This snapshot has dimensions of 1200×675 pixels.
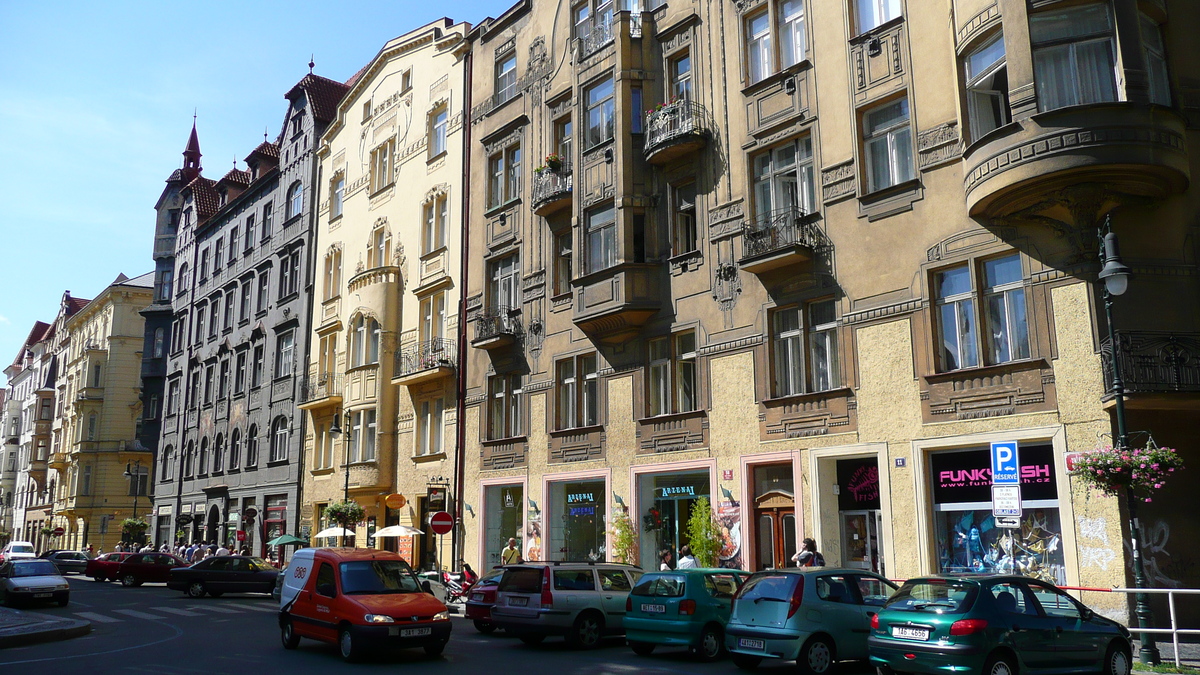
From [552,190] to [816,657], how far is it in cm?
1787

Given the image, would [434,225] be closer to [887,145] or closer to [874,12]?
[874,12]

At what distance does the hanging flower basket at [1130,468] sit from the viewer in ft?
45.9

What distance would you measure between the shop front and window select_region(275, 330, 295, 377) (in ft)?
106

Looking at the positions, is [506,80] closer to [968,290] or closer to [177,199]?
[968,290]

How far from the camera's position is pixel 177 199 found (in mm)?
72875

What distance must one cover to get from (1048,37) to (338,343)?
3005 cm

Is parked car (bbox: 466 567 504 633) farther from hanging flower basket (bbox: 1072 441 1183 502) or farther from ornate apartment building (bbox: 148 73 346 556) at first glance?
ornate apartment building (bbox: 148 73 346 556)

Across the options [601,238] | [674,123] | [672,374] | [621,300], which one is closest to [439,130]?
[601,238]

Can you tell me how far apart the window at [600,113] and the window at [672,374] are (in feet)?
20.1

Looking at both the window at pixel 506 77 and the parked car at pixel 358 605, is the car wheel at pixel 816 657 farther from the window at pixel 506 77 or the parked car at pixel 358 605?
the window at pixel 506 77

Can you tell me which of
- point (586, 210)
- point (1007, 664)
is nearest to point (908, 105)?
point (586, 210)

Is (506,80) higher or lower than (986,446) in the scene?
higher

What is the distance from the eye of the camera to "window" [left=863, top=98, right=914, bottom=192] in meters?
20.0

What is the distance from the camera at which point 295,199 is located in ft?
152
